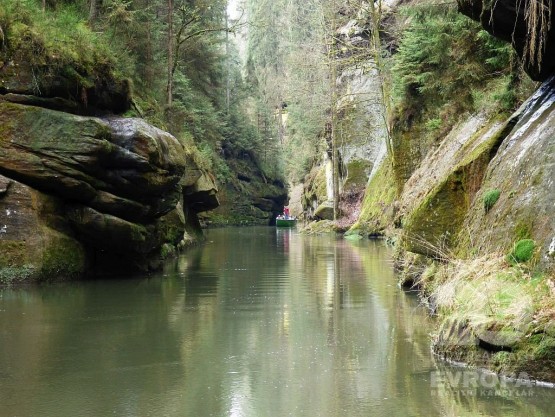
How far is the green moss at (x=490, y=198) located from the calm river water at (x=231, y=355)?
2.06 metres

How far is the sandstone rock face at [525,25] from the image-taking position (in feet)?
26.7

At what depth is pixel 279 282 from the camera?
46.1 feet

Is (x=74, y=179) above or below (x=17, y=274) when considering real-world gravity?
above

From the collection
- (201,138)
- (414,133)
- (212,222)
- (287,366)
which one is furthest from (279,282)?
(212,222)

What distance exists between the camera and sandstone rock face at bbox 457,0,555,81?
26.7 ft

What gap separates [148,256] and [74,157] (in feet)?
14.4

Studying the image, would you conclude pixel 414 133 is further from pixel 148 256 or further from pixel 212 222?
pixel 212 222

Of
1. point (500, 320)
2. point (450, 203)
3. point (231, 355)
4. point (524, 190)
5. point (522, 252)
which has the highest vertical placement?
point (524, 190)

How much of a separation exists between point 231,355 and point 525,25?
21.8ft

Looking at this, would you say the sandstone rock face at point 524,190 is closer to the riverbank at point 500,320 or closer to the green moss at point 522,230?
the green moss at point 522,230

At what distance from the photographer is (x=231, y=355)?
24.2 feet

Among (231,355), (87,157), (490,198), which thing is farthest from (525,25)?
(87,157)

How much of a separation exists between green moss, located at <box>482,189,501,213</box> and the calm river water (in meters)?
2.06

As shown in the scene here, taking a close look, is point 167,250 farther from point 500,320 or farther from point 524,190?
point 500,320
